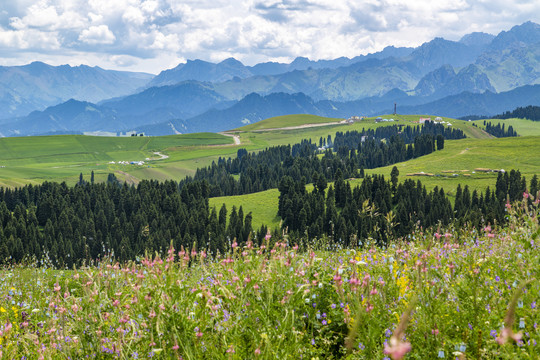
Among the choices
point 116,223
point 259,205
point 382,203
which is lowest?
point 116,223

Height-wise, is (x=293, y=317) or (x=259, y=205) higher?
(x=293, y=317)

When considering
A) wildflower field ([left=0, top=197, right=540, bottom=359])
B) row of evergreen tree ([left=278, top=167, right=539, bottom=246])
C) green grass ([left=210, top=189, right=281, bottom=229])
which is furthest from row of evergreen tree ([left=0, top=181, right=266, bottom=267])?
wildflower field ([left=0, top=197, right=540, bottom=359])

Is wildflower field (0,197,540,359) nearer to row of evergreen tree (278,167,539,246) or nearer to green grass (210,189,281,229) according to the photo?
row of evergreen tree (278,167,539,246)

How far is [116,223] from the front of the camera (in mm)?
159500

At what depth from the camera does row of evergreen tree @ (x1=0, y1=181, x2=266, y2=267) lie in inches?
5138

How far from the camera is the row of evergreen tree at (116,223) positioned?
428ft

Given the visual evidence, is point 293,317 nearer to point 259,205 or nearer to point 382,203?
point 382,203

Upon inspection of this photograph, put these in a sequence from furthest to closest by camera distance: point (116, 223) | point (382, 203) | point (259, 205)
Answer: point (259, 205) < point (116, 223) < point (382, 203)

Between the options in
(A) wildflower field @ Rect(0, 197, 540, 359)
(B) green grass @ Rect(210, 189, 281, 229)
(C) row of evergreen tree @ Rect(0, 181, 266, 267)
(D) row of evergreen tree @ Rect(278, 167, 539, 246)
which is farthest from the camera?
(B) green grass @ Rect(210, 189, 281, 229)

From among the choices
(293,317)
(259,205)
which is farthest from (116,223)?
(293,317)

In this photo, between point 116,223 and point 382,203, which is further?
point 116,223

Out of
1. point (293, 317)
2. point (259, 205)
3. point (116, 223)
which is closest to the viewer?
point (293, 317)

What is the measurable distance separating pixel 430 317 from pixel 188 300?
165 inches

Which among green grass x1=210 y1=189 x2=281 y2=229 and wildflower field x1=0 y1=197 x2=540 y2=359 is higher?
wildflower field x1=0 y1=197 x2=540 y2=359
